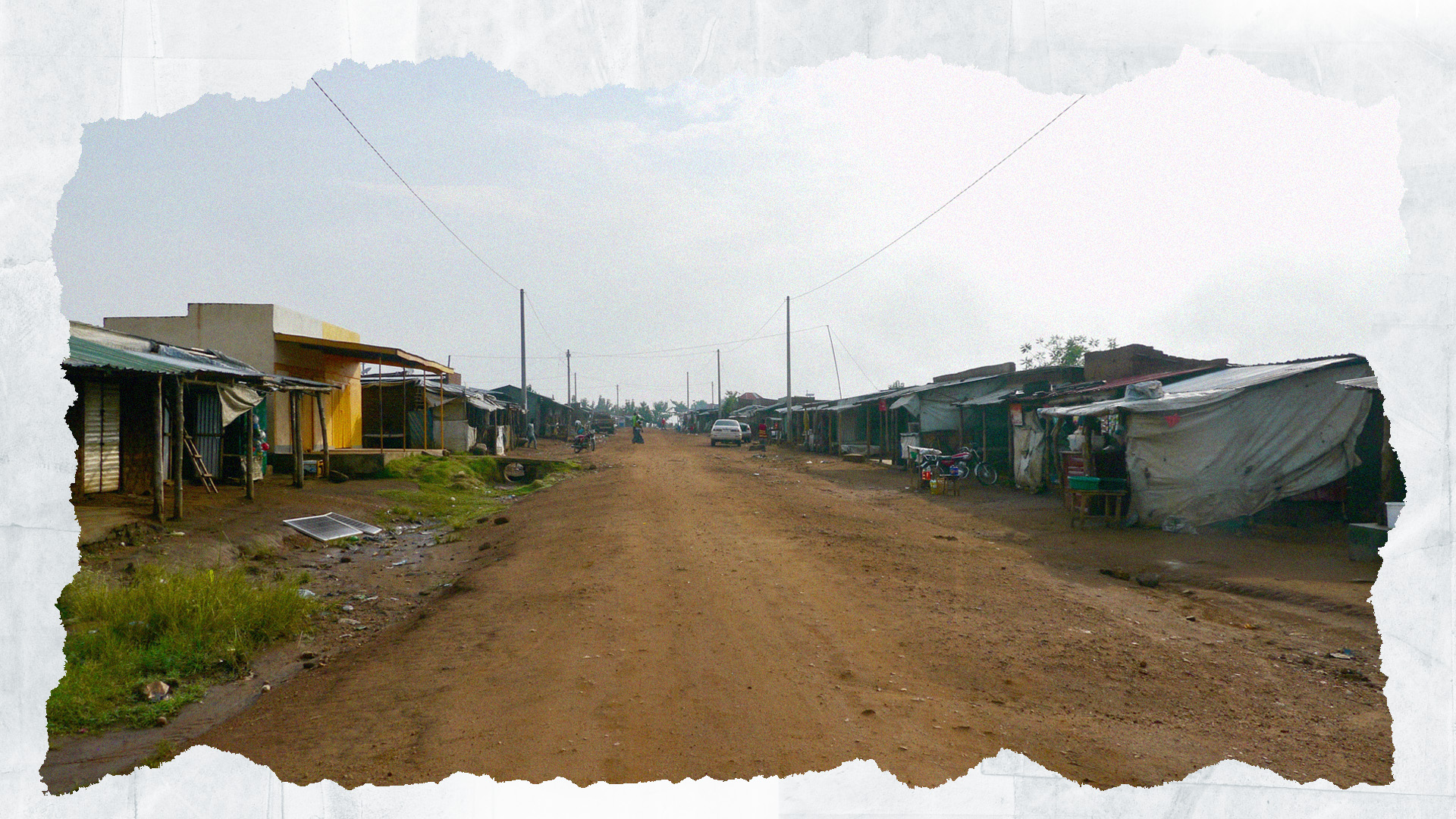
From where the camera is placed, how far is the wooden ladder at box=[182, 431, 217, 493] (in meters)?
13.5

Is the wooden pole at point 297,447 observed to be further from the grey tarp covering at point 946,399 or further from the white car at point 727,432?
→ the white car at point 727,432

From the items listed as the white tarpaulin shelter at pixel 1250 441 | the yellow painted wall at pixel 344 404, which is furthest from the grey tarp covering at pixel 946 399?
the yellow painted wall at pixel 344 404

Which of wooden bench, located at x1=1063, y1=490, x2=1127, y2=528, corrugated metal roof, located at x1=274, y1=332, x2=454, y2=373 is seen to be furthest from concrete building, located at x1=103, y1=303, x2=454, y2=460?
wooden bench, located at x1=1063, y1=490, x2=1127, y2=528

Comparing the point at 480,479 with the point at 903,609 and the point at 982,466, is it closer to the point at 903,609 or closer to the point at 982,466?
the point at 982,466

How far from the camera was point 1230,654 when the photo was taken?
5.07 meters

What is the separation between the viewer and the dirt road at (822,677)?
128 inches

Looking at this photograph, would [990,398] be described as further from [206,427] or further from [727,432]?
[727,432]

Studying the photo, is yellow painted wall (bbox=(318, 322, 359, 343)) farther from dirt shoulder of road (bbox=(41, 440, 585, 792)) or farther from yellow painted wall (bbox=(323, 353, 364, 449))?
dirt shoulder of road (bbox=(41, 440, 585, 792))

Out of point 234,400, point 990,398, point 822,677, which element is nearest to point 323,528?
point 234,400

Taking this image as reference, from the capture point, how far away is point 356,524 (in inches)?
471

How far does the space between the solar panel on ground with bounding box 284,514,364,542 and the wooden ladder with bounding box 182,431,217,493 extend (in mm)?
3081

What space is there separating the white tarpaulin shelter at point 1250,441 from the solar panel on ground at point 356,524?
11769 millimetres

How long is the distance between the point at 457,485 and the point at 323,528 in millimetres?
6467

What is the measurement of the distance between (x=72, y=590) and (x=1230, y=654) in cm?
883
